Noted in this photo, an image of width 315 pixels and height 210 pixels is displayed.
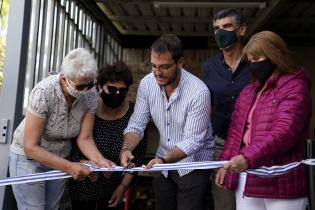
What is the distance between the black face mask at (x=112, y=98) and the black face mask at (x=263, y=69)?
1.15 metres

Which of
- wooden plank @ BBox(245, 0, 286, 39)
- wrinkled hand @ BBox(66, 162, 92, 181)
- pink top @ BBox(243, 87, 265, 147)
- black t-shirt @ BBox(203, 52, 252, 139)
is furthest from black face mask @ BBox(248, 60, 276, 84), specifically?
wooden plank @ BBox(245, 0, 286, 39)

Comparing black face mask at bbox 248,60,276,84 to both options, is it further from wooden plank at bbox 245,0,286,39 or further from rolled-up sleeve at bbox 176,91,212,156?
wooden plank at bbox 245,0,286,39

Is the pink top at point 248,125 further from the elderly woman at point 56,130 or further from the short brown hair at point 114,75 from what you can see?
the short brown hair at point 114,75

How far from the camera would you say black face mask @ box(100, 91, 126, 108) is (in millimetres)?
3410

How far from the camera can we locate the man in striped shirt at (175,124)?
300 centimetres

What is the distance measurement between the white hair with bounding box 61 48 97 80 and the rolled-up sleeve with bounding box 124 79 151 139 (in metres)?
0.53

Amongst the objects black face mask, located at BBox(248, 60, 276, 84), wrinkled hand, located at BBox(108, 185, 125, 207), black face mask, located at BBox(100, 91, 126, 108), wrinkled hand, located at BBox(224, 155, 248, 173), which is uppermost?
black face mask, located at BBox(248, 60, 276, 84)

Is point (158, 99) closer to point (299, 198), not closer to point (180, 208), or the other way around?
point (180, 208)

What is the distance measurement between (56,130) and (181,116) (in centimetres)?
91

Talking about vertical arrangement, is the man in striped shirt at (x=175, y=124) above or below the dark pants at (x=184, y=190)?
above

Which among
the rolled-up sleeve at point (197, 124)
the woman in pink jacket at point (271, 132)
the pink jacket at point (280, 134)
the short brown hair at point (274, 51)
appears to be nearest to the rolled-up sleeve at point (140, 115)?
the rolled-up sleeve at point (197, 124)

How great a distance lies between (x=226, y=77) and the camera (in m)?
3.43

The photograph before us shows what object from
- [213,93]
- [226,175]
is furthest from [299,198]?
[213,93]

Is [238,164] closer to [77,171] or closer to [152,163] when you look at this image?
[152,163]
